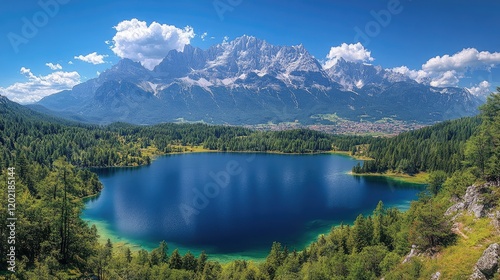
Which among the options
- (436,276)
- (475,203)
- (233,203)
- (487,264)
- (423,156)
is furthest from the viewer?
(423,156)

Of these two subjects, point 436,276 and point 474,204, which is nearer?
point 436,276

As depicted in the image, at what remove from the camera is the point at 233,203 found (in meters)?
98.6

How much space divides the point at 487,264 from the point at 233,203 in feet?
248

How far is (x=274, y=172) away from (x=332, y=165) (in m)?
37.6

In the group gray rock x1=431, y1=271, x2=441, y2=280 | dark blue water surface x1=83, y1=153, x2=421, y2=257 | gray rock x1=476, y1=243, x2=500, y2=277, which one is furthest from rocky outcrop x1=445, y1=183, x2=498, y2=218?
dark blue water surface x1=83, y1=153, x2=421, y2=257

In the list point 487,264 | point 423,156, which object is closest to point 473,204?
point 487,264

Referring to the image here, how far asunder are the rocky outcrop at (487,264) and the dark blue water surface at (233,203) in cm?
4139

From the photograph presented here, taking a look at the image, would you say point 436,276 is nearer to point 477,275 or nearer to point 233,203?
point 477,275

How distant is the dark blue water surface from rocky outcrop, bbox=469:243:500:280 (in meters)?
41.4

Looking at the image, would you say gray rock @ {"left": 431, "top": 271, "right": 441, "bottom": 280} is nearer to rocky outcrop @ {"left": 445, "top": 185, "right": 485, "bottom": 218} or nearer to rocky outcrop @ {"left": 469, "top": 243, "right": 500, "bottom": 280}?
rocky outcrop @ {"left": 469, "top": 243, "right": 500, "bottom": 280}

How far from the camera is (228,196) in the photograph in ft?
353

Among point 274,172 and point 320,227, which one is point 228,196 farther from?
point 274,172

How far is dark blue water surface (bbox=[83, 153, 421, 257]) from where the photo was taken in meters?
72.3

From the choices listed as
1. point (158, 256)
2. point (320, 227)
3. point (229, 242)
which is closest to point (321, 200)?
point (320, 227)
